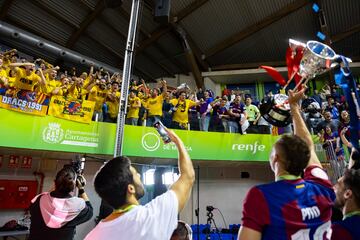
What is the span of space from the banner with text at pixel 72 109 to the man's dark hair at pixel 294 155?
5561mm

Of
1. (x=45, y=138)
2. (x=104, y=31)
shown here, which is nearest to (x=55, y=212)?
(x=45, y=138)

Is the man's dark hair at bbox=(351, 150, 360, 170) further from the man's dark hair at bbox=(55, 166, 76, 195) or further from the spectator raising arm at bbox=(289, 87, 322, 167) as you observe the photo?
the man's dark hair at bbox=(55, 166, 76, 195)

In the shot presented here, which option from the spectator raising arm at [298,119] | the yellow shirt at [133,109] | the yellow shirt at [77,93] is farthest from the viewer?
the yellow shirt at [133,109]

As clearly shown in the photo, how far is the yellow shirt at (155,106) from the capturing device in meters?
7.39

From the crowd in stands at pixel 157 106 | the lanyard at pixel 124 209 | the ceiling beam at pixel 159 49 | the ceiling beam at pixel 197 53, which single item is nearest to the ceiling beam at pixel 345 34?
the crowd in stands at pixel 157 106

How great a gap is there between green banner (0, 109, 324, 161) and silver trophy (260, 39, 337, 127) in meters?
3.31

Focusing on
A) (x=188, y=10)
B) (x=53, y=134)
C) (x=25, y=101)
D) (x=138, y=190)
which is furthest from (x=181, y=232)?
(x=188, y=10)

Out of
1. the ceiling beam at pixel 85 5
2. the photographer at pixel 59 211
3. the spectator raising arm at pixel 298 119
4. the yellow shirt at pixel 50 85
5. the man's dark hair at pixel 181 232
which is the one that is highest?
the ceiling beam at pixel 85 5

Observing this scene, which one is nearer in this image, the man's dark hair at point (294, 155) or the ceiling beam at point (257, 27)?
the man's dark hair at point (294, 155)

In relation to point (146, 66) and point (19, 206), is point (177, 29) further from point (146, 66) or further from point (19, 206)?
point (19, 206)

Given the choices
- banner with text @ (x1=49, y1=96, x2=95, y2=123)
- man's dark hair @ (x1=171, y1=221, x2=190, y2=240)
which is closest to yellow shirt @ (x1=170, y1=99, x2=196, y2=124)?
banner with text @ (x1=49, y1=96, x2=95, y2=123)

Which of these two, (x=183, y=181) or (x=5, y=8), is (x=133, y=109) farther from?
(x=5, y=8)

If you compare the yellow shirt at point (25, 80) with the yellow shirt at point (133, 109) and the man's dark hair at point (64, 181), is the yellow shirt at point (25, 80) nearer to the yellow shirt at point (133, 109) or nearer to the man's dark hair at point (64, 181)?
the yellow shirt at point (133, 109)

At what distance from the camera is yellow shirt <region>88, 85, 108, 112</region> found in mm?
6754
